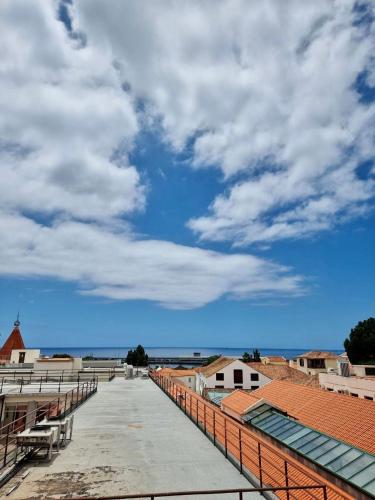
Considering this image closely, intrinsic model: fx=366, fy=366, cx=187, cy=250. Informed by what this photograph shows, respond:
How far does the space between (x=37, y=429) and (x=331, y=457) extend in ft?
30.8

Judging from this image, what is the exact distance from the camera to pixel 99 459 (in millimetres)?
8141

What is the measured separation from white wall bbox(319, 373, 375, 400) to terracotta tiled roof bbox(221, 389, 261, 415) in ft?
42.6

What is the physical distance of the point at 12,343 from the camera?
50.8 m

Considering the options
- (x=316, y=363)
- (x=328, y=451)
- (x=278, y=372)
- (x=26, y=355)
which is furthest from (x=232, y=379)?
(x=328, y=451)

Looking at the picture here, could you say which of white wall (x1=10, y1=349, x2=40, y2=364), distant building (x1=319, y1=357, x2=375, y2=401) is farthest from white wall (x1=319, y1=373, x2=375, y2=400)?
white wall (x1=10, y1=349, x2=40, y2=364)

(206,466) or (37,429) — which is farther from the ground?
(37,429)

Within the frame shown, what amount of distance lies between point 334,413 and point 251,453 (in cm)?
885

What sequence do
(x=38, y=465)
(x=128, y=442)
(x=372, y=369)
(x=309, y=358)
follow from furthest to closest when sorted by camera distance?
(x=309, y=358), (x=372, y=369), (x=128, y=442), (x=38, y=465)

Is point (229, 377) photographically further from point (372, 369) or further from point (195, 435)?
point (195, 435)

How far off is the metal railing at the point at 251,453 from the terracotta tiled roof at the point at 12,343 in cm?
3590

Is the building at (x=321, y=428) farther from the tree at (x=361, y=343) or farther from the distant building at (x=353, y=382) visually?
the tree at (x=361, y=343)

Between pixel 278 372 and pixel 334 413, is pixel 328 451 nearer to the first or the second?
pixel 334 413

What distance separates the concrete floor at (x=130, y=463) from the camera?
21.1 feet

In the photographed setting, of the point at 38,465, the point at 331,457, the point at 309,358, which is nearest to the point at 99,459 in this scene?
the point at 38,465
